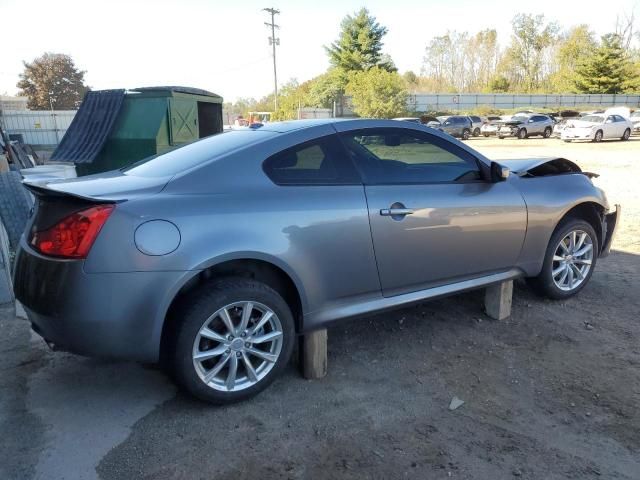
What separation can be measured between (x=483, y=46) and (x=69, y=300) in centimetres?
8944

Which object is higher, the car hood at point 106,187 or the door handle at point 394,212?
the car hood at point 106,187

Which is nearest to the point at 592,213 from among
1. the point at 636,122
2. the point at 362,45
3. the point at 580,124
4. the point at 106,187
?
the point at 106,187

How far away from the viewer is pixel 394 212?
128 inches

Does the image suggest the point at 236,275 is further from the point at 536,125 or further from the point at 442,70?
the point at 442,70

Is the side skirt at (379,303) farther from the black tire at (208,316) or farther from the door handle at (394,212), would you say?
the door handle at (394,212)

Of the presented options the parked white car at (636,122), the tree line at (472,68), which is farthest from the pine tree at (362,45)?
the parked white car at (636,122)

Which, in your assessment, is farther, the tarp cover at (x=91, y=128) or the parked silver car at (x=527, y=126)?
the parked silver car at (x=527, y=126)

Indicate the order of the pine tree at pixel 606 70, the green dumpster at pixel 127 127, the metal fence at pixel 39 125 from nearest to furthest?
the green dumpster at pixel 127 127, the metal fence at pixel 39 125, the pine tree at pixel 606 70

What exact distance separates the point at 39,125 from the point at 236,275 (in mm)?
20437

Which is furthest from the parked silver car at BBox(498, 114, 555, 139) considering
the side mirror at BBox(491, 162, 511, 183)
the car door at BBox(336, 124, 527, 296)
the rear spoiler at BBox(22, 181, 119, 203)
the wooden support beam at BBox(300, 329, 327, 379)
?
the rear spoiler at BBox(22, 181, 119, 203)

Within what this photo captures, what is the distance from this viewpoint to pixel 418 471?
2.43 m

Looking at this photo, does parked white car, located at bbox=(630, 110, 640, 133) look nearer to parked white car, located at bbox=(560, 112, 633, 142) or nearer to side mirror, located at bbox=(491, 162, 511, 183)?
parked white car, located at bbox=(560, 112, 633, 142)

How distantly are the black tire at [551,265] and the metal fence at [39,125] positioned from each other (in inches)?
778

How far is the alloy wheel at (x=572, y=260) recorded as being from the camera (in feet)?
14.4
